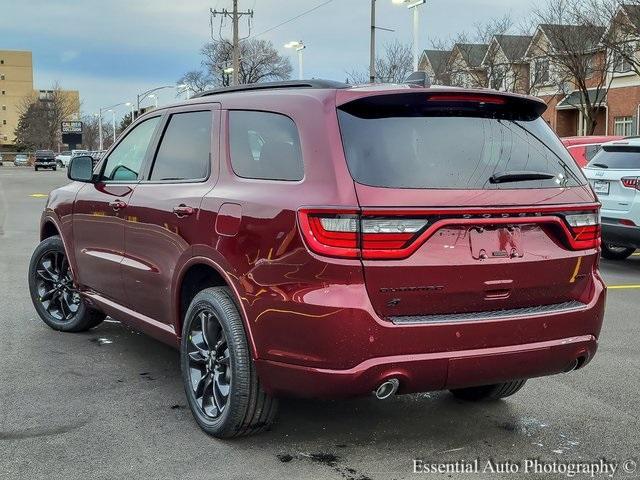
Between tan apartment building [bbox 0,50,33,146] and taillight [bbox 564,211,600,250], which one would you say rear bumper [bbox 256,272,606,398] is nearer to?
taillight [bbox 564,211,600,250]

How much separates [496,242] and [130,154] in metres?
2.88

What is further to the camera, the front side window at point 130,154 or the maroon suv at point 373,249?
the front side window at point 130,154

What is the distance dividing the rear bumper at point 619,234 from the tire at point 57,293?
21.1 feet

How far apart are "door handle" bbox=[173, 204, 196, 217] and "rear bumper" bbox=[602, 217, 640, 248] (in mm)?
6825

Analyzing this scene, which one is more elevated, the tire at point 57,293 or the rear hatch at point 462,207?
the rear hatch at point 462,207

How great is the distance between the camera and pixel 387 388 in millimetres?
3459

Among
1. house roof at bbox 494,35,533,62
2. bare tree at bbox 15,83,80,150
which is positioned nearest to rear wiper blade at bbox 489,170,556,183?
house roof at bbox 494,35,533,62

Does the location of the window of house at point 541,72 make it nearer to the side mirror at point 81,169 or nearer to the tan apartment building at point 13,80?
the side mirror at point 81,169

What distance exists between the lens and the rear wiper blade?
11.9 ft

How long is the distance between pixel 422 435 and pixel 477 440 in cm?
29

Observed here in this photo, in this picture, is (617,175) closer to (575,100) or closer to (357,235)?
(357,235)

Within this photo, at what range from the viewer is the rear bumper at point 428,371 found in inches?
132

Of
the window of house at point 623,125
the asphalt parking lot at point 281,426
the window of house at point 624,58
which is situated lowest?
the asphalt parking lot at point 281,426

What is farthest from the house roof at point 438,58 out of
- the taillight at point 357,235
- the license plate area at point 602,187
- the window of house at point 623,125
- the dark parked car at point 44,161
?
the taillight at point 357,235
